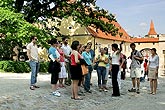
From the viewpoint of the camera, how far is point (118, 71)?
12.7m

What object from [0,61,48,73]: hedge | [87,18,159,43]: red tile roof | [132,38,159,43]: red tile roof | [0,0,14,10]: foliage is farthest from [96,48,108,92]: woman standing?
[132,38,159,43]: red tile roof

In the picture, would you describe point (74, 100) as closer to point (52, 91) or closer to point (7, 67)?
point (52, 91)

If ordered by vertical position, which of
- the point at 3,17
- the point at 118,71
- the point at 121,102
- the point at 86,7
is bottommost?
the point at 121,102

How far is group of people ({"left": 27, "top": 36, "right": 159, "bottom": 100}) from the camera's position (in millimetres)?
11097

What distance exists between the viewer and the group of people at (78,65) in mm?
11097

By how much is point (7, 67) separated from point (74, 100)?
14.6m

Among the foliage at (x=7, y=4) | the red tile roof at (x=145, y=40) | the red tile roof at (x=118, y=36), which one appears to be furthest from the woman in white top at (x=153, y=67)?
the red tile roof at (x=145, y=40)

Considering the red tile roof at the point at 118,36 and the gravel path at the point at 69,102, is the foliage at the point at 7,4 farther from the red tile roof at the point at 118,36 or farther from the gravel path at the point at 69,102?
the red tile roof at the point at 118,36

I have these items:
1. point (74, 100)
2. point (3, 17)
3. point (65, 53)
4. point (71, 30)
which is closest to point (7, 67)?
point (3, 17)

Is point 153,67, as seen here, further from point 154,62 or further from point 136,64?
point 136,64

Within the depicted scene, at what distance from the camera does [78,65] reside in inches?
434

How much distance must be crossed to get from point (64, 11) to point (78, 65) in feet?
58.5

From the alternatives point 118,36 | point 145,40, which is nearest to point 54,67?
point 118,36

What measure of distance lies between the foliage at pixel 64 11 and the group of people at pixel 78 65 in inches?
548
